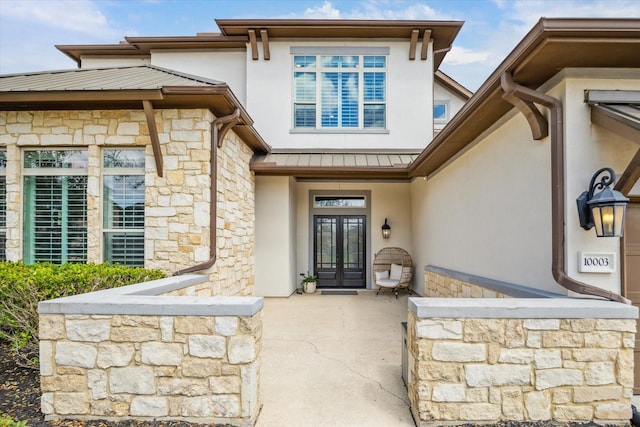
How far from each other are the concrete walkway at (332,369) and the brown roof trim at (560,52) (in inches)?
120

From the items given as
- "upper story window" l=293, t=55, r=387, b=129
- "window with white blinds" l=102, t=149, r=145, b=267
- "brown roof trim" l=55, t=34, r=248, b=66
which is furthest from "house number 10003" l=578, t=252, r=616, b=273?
"brown roof trim" l=55, t=34, r=248, b=66

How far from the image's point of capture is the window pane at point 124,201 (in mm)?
5215

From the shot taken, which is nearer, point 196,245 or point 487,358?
point 487,358

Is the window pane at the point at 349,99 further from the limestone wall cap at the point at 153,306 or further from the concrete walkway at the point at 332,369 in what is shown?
the limestone wall cap at the point at 153,306

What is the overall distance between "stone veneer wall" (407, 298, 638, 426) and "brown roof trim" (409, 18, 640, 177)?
6.54 feet

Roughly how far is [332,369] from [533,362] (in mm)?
1990

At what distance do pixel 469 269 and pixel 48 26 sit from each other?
14.5 meters

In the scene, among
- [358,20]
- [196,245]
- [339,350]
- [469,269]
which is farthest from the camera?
[358,20]

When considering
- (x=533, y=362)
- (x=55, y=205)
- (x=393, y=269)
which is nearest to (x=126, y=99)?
(x=55, y=205)

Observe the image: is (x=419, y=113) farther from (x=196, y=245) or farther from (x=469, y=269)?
(x=196, y=245)

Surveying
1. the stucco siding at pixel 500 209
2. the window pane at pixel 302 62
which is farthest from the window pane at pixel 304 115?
the stucco siding at pixel 500 209

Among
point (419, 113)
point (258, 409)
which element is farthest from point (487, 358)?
point (419, 113)

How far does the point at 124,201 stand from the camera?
5250mm

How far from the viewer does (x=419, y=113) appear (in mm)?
8445
